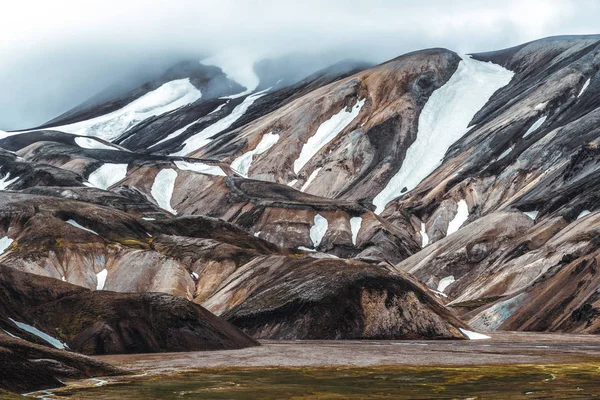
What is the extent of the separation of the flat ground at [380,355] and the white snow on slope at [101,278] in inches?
1568

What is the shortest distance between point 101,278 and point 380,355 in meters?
63.5

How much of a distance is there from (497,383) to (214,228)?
11107 cm

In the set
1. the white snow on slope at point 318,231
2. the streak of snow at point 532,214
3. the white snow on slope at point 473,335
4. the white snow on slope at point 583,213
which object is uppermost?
the white snow on slope at point 583,213

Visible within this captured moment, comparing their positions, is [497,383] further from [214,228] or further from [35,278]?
[214,228]

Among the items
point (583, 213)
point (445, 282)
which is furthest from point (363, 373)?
point (445, 282)

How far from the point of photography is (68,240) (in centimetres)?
13325

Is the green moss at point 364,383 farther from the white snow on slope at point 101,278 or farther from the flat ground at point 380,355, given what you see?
the white snow on slope at point 101,278

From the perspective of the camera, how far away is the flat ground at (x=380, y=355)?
212 ft

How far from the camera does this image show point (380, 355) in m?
72.4

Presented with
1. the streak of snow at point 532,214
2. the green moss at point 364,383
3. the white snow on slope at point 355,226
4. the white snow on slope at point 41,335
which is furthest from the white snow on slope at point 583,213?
the white snow on slope at point 41,335

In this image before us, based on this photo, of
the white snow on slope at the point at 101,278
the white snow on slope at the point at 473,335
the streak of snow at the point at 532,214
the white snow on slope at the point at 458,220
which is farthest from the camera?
the white snow on slope at the point at 458,220

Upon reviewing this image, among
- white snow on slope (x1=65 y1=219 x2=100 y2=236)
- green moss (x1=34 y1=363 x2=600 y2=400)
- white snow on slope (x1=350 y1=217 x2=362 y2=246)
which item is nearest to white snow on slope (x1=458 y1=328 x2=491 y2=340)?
green moss (x1=34 y1=363 x2=600 y2=400)

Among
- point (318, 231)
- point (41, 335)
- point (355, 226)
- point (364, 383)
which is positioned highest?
point (364, 383)

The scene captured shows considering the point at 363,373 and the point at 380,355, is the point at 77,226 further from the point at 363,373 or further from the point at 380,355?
the point at 363,373
